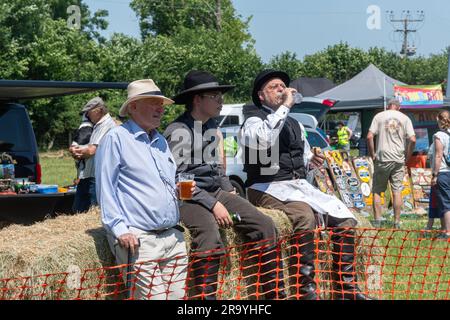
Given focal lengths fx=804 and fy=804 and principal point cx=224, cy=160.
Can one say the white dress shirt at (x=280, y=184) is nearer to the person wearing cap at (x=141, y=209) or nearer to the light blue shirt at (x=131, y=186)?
the person wearing cap at (x=141, y=209)

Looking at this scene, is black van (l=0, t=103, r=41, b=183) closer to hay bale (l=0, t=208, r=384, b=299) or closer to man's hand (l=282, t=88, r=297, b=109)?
hay bale (l=0, t=208, r=384, b=299)

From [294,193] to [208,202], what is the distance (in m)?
1.02

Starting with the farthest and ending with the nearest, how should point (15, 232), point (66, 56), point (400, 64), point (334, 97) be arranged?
point (400, 64) < point (66, 56) < point (334, 97) < point (15, 232)

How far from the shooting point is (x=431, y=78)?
186 ft

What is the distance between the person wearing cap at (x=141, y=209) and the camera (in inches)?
196

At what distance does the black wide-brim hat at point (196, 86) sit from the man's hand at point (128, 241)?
161cm

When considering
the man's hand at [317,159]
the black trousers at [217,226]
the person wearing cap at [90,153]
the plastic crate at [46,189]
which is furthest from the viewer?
the person wearing cap at [90,153]

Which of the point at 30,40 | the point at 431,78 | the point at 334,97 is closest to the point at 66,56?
the point at 30,40

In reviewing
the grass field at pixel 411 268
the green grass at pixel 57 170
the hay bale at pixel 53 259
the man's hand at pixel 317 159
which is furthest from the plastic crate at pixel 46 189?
the green grass at pixel 57 170

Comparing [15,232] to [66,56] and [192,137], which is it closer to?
[192,137]

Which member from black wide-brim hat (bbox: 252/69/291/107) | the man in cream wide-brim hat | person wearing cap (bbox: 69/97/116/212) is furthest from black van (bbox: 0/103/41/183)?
the man in cream wide-brim hat

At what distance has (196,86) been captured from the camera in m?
6.16

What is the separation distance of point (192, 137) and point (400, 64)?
51.5 m

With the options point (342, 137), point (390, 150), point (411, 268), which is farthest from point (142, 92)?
point (342, 137)
